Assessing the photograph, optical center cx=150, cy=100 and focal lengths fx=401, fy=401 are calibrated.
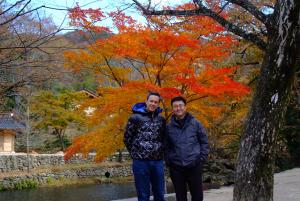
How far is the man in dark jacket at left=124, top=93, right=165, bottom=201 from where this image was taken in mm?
4391

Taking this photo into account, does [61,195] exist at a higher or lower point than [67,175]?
lower

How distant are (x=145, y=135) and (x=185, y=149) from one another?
47cm

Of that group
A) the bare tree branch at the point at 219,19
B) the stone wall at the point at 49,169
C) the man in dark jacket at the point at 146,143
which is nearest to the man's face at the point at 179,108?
the man in dark jacket at the point at 146,143

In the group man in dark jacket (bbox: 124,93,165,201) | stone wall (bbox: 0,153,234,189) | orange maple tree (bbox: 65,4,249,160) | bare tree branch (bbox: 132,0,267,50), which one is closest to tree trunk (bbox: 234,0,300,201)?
bare tree branch (bbox: 132,0,267,50)

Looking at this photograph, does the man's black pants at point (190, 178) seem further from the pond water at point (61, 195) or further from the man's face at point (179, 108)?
the pond water at point (61, 195)

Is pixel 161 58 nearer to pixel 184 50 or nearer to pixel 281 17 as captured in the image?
pixel 184 50

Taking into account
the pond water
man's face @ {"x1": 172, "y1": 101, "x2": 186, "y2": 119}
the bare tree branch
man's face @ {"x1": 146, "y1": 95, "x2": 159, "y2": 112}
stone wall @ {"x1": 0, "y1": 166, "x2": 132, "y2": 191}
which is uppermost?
the bare tree branch

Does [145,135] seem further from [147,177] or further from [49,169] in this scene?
[49,169]

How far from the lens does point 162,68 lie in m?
10.4

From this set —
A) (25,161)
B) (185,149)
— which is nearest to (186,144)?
(185,149)

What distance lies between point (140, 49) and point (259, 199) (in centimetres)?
625

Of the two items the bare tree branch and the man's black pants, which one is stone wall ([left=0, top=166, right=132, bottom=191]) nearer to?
the bare tree branch

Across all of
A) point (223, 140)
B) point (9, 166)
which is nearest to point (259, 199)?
point (223, 140)

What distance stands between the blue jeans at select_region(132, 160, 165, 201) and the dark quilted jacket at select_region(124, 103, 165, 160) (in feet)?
0.25
